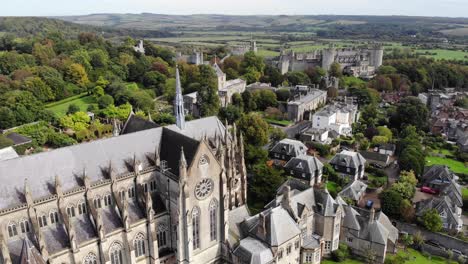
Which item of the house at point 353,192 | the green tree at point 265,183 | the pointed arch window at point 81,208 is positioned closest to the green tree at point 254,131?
the green tree at point 265,183

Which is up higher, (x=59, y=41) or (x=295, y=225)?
(x=59, y=41)

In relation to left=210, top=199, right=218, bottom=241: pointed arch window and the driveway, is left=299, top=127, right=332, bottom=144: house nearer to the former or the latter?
the driveway

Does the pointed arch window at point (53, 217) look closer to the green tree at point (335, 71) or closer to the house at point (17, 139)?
the house at point (17, 139)

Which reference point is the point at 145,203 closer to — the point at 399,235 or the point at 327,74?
the point at 399,235

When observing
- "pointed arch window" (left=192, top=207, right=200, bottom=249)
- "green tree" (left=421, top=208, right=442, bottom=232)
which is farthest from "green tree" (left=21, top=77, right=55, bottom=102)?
"green tree" (left=421, top=208, right=442, bottom=232)

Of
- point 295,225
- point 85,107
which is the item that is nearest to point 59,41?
point 85,107

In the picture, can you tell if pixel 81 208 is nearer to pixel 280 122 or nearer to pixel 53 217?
pixel 53 217
